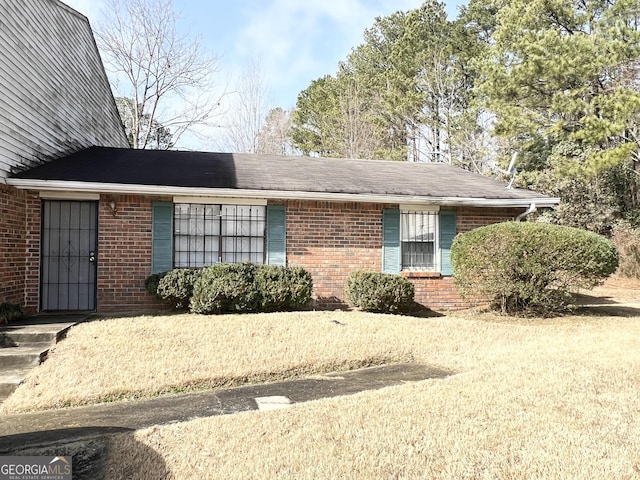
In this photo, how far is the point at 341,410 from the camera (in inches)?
161

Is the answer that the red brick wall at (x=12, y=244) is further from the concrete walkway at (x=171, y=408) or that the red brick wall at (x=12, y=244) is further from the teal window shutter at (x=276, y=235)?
the teal window shutter at (x=276, y=235)

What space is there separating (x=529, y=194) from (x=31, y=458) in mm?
10529

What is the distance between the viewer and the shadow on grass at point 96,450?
3.04 metres

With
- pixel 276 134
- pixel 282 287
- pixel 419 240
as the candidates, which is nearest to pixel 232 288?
pixel 282 287

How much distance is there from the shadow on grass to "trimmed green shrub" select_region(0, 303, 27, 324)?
4.01 m

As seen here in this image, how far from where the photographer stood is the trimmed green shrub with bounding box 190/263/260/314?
26.4 feet

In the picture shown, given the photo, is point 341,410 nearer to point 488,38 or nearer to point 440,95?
point 440,95

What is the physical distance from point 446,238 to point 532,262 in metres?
2.05

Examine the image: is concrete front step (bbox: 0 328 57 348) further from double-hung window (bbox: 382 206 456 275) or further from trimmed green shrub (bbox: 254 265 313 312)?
double-hung window (bbox: 382 206 456 275)

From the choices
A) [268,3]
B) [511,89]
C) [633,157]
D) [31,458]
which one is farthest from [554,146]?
[31,458]

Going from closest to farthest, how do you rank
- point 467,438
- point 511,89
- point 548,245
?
point 467,438
point 548,245
point 511,89

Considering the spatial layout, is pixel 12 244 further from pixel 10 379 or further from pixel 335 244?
pixel 335 244

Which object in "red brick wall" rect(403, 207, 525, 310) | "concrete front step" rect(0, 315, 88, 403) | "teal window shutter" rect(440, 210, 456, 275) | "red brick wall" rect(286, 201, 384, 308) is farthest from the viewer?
"teal window shutter" rect(440, 210, 456, 275)

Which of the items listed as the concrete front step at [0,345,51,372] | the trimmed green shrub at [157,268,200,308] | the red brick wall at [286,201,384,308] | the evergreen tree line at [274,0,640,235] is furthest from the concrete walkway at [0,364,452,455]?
the evergreen tree line at [274,0,640,235]
